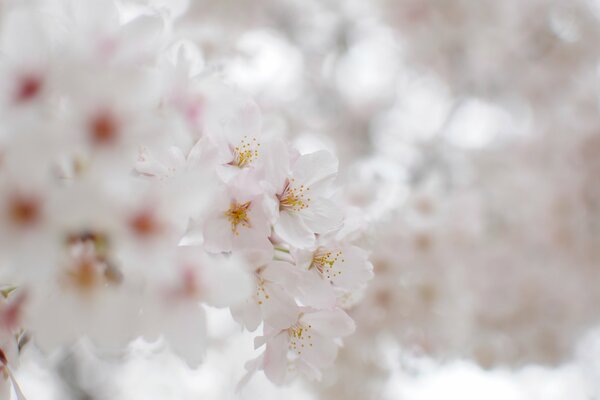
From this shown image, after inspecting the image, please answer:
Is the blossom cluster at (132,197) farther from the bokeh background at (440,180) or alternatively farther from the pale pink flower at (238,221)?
the bokeh background at (440,180)

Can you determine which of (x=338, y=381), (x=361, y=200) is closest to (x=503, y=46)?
(x=361, y=200)

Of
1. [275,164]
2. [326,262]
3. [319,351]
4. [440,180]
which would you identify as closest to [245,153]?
[275,164]

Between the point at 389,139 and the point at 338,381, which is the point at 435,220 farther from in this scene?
the point at 389,139

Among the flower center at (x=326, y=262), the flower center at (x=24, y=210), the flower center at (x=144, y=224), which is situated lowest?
the flower center at (x=24, y=210)

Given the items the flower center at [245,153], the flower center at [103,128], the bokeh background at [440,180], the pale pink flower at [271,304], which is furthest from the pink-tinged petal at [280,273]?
the bokeh background at [440,180]

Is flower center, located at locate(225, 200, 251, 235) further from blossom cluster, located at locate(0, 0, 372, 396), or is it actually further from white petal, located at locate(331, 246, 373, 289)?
white petal, located at locate(331, 246, 373, 289)

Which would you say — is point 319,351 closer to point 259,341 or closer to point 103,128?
point 259,341

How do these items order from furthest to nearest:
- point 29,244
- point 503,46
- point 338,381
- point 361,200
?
point 503,46 < point 338,381 < point 361,200 < point 29,244
